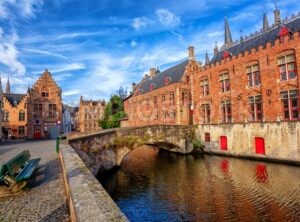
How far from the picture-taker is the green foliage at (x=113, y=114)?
43.8 m

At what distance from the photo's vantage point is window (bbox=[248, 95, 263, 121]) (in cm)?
1786

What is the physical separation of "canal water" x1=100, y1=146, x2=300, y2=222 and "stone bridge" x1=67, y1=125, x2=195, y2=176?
1.20 meters

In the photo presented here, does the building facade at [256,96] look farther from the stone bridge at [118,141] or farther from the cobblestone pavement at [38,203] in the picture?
the cobblestone pavement at [38,203]

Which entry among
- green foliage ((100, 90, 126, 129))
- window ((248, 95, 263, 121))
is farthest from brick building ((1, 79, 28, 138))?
window ((248, 95, 263, 121))

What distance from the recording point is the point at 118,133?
50.6ft

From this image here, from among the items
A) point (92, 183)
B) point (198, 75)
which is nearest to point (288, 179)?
point (92, 183)

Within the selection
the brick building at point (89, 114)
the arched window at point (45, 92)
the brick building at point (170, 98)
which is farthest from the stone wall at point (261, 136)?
the brick building at point (89, 114)

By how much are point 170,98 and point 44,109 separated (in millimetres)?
20467

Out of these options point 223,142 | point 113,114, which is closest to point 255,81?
point 223,142

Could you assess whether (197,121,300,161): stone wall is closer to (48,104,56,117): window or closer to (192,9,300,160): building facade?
(192,9,300,160): building facade

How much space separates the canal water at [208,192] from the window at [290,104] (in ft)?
14.0

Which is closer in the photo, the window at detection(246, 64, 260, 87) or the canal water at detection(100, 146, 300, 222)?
the canal water at detection(100, 146, 300, 222)

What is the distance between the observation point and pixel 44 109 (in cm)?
3130

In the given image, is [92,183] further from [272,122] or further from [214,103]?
[214,103]
